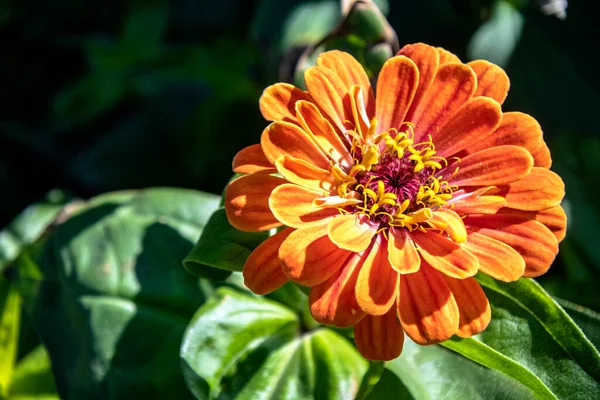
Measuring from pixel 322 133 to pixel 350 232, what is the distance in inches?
6.5

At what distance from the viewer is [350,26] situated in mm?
1178

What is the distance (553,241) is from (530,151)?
0.13 meters

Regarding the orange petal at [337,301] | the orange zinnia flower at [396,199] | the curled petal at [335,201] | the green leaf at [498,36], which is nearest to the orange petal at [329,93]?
the orange zinnia flower at [396,199]

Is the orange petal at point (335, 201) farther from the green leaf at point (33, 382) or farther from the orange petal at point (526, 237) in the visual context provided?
the green leaf at point (33, 382)

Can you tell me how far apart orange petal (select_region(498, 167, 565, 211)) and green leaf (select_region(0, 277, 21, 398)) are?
3.27 feet

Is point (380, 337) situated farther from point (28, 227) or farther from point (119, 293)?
point (28, 227)

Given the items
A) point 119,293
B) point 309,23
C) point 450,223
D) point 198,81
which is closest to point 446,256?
point 450,223

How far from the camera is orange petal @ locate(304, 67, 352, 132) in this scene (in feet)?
2.82

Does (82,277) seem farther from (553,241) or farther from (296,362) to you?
(553,241)

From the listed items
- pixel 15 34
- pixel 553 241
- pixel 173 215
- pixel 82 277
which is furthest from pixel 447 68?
pixel 15 34

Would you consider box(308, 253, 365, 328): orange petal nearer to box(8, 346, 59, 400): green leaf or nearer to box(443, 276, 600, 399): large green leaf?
box(443, 276, 600, 399): large green leaf

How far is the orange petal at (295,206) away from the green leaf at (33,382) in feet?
2.65

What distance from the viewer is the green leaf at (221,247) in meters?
0.90

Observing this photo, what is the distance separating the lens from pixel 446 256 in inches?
31.6
